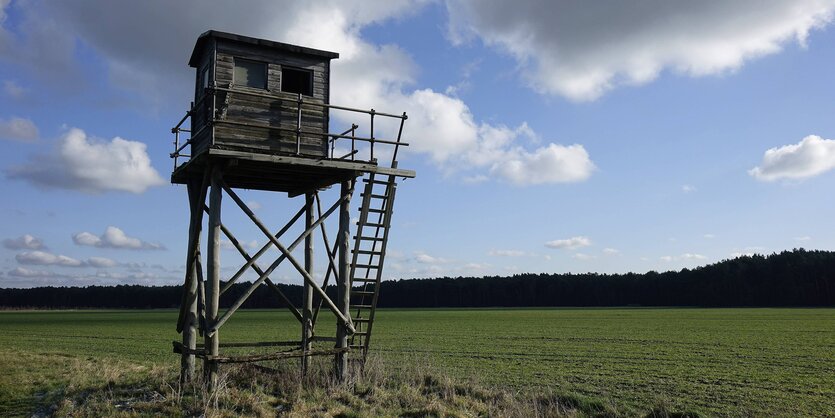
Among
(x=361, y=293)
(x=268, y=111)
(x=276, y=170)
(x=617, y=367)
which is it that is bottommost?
(x=617, y=367)

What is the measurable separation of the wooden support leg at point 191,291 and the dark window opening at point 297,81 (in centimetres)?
330

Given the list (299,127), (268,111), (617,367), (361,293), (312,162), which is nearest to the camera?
(312,162)

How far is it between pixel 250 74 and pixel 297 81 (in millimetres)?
1224

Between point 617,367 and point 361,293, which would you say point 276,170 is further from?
point 617,367

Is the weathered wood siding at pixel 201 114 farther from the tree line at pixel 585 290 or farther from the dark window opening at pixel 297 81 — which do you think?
the tree line at pixel 585 290

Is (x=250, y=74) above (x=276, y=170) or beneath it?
above

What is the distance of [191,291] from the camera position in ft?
49.7

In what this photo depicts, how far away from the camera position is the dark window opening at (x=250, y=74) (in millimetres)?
15078

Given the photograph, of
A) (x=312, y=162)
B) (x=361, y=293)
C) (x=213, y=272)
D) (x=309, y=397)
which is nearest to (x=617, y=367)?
(x=361, y=293)

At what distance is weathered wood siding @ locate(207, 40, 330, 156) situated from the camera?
14.6 m

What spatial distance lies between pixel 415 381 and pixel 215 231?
6.05m

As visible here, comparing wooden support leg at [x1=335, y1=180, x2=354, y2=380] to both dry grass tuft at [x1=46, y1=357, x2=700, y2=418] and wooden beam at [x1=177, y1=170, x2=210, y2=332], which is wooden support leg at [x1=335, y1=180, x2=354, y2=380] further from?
wooden beam at [x1=177, y1=170, x2=210, y2=332]

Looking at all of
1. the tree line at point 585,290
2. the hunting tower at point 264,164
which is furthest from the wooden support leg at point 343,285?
the tree line at point 585,290

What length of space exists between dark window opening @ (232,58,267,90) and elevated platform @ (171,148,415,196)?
2075mm
